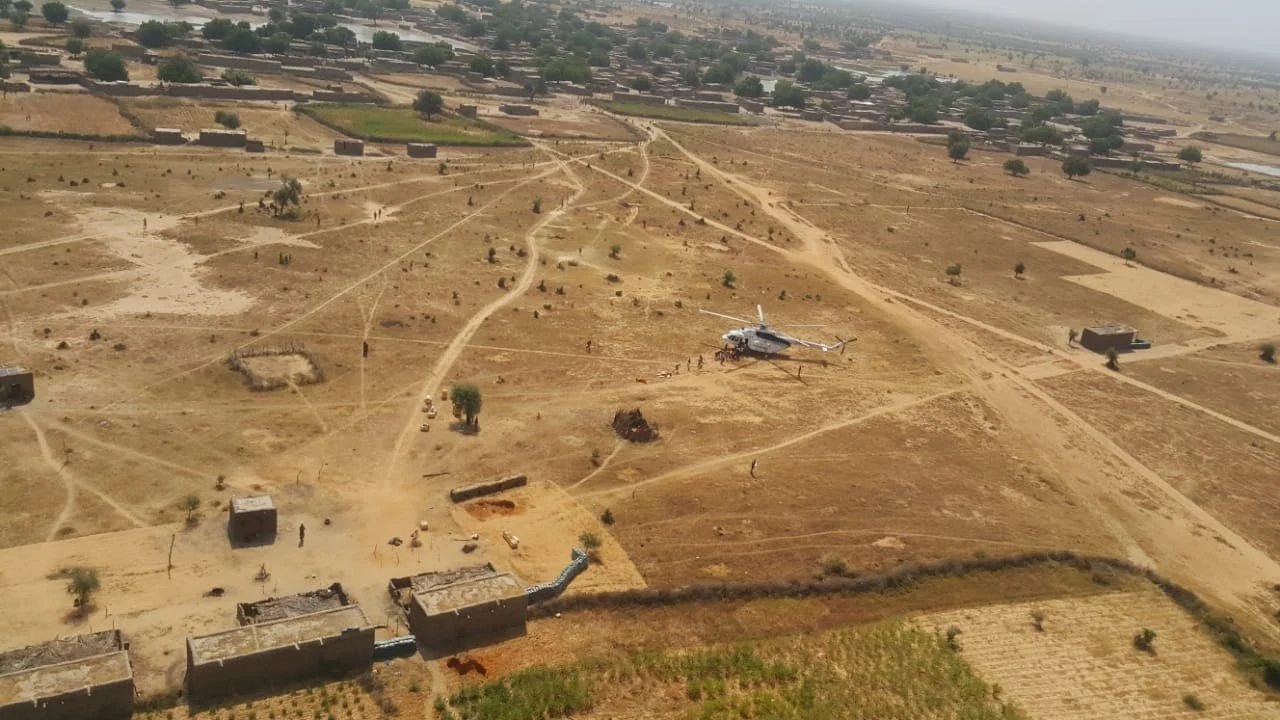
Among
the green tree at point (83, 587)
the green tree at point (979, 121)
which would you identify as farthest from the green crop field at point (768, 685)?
the green tree at point (979, 121)

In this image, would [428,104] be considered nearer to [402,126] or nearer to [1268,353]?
[402,126]

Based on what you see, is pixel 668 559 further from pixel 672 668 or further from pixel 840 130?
pixel 840 130

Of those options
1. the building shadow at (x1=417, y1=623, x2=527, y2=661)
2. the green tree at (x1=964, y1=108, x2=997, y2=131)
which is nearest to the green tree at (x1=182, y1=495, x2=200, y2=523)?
the building shadow at (x1=417, y1=623, x2=527, y2=661)

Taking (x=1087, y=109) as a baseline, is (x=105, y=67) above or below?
below

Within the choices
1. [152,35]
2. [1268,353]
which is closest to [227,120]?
[152,35]

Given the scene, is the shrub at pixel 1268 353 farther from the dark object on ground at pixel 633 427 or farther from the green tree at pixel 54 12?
the green tree at pixel 54 12
